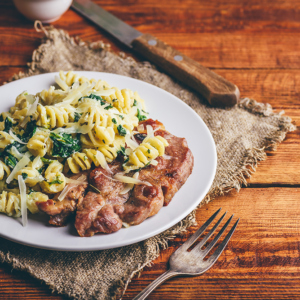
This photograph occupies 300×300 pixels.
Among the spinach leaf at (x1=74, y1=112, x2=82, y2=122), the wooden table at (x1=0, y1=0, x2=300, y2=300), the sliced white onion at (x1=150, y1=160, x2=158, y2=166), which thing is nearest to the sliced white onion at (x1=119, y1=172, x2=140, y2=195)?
the sliced white onion at (x1=150, y1=160, x2=158, y2=166)

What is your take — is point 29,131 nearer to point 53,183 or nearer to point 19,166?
point 19,166

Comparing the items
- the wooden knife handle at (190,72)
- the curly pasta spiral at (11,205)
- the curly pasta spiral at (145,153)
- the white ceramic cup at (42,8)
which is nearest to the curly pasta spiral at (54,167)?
the curly pasta spiral at (11,205)

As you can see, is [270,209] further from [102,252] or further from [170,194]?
[102,252]

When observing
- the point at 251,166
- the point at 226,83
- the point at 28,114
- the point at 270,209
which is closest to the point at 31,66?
the point at 28,114

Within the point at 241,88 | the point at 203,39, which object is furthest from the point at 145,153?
the point at 203,39

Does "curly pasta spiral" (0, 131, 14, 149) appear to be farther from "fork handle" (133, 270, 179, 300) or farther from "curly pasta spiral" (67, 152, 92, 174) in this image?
"fork handle" (133, 270, 179, 300)

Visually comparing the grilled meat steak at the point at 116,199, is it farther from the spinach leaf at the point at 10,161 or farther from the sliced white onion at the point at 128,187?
the spinach leaf at the point at 10,161
